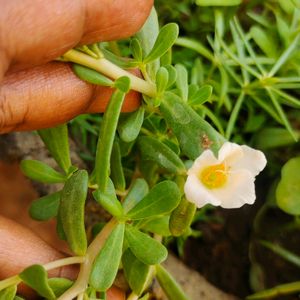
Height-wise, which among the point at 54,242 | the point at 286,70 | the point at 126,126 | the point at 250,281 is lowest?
the point at 250,281

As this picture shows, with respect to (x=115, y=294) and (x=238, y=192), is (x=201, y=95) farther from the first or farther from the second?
(x=115, y=294)

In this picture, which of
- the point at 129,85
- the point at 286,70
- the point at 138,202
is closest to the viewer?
the point at 129,85

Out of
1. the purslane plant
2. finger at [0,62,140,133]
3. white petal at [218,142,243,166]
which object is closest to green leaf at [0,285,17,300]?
the purslane plant

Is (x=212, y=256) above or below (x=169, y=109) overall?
below

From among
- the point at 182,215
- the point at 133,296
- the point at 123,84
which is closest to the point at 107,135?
the point at 123,84

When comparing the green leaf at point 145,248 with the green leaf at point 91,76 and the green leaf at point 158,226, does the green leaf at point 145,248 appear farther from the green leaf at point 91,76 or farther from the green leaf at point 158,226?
the green leaf at point 91,76

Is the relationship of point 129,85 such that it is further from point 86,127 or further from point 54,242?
point 54,242

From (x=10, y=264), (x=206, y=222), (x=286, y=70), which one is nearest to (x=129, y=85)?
(x=10, y=264)
